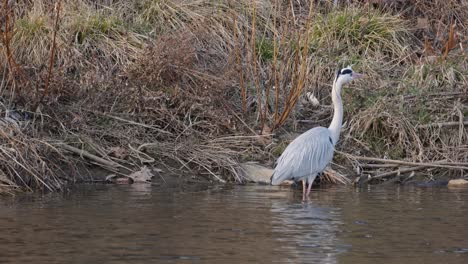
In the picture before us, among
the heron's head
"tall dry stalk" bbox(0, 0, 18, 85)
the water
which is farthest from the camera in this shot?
the heron's head

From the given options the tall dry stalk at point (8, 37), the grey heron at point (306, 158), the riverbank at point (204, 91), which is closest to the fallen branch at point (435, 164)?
the riverbank at point (204, 91)

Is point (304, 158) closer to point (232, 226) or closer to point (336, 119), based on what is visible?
point (336, 119)

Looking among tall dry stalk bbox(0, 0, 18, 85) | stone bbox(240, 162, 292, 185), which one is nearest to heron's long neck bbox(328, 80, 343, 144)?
stone bbox(240, 162, 292, 185)

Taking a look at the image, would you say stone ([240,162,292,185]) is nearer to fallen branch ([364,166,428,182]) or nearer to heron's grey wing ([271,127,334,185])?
heron's grey wing ([271,127,334,185])

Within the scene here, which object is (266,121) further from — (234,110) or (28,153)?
(28,153)

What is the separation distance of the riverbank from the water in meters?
1.03

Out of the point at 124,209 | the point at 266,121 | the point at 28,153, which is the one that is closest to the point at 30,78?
the point at 28,153

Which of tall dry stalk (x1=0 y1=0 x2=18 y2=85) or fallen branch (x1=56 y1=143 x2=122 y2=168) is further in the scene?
fallen branch (x1=56 y1=143 x2=122 y2=168)

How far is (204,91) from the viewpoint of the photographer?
13.7 m

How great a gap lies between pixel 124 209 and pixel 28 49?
5.07m

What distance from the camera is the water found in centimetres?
754

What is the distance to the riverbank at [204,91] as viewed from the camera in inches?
496

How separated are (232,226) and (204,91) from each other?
16.5ft

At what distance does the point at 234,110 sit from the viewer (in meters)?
14.0
